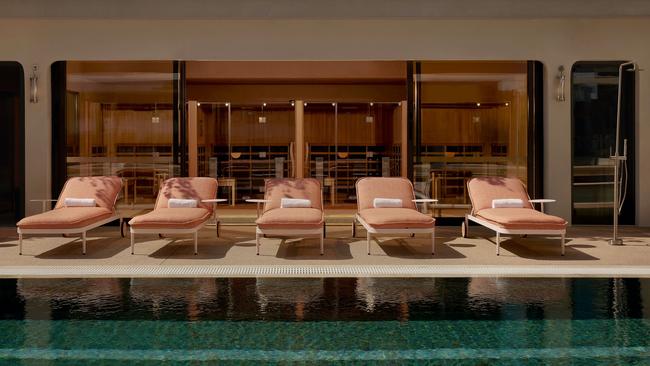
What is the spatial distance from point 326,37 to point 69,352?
304 inches

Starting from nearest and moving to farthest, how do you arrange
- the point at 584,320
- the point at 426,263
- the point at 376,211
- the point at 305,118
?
the point at 584,320
the point at 426,263
the point at 376,211
the point at 305,118

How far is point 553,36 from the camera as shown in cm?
1091

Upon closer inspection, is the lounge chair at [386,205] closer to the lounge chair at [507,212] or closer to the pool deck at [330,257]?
the pool deck at [330,257]

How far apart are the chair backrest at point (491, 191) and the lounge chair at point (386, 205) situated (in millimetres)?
881

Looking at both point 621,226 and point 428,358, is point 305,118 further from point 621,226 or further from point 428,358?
point 428,358

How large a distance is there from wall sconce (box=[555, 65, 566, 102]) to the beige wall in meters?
0.08

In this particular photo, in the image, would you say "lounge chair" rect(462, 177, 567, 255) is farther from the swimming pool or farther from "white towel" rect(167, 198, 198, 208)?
"white towel" rect(167, 198, 198, 208)

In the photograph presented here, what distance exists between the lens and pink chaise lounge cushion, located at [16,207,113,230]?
320 inches

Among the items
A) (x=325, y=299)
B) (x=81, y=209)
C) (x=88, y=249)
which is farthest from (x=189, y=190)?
(x=325, y=299)

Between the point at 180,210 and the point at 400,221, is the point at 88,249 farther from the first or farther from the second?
the point at 400,221

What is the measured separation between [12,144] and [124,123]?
6.10ft

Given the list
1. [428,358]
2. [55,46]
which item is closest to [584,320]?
[428,358]

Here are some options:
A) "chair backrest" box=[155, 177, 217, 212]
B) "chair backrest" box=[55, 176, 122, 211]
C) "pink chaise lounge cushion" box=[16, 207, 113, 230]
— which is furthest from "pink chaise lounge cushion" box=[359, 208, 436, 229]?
"chair backrest" box=[55, 176, 122, 211]

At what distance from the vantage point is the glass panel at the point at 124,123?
11.2 meters
